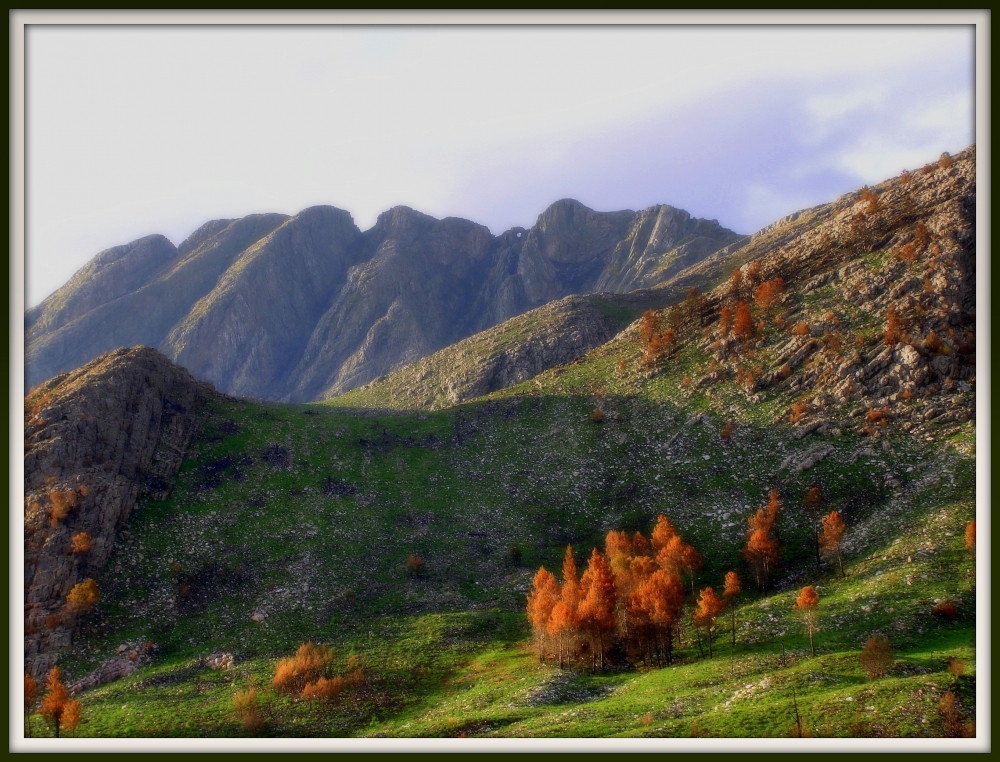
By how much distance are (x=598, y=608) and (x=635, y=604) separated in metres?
2.74

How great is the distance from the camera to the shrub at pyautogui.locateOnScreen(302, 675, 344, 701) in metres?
36.7

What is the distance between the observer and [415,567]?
57.3 metres

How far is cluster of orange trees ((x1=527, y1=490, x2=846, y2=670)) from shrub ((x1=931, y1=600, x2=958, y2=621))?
7.02 meters

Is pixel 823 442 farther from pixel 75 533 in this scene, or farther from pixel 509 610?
pixel 75 533

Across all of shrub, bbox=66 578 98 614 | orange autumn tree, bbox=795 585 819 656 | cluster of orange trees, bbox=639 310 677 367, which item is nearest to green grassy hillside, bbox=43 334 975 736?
orange autumn tree, bbox=795 585 819 656

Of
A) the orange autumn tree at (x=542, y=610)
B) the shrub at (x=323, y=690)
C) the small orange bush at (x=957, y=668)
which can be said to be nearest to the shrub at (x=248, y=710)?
the shrub at (x=323, y=690)

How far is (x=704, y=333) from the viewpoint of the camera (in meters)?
86.8

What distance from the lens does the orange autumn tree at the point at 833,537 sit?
45.9 meters

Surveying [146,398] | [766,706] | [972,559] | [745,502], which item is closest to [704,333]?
[745,502]

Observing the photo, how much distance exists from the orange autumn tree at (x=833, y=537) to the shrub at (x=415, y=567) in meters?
36.7

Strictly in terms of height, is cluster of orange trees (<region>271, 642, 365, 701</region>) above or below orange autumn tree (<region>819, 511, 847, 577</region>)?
below

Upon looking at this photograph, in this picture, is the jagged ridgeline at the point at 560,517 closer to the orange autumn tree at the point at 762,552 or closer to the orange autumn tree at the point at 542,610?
the orange autumn tree at the point at 542,610

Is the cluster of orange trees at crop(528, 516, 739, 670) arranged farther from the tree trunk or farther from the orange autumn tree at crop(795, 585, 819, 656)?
the tree trunk

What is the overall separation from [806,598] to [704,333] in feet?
181
